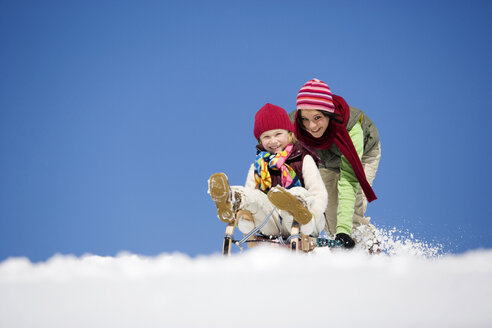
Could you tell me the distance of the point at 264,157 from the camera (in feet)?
10.6

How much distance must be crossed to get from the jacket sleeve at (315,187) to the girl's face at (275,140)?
6.9 inches

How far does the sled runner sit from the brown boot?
0.08m

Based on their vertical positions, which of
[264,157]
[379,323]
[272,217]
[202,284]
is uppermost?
[264,157]

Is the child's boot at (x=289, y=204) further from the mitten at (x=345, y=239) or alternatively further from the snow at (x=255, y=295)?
the mitten at (x=345, y=239)

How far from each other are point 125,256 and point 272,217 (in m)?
0.99

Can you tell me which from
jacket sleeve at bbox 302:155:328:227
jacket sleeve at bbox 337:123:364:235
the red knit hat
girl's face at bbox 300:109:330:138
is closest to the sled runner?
jacket sleeve at bbox 302:155:328:227

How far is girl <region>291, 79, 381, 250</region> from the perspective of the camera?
353cm

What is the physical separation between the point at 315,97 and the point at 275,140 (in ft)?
1.63

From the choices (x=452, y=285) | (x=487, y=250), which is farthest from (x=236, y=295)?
(x=487, y=250)

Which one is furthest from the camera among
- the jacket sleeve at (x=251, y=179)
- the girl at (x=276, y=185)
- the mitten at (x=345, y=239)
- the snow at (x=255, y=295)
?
the mitten at (x=345, y=239)

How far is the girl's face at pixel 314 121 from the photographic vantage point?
3.54 m

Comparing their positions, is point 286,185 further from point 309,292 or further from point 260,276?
point 309,292

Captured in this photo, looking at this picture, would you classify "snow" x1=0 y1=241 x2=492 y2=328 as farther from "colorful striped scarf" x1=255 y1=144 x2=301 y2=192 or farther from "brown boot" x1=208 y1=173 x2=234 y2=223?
"colorful striped scarf" x1=255 y1=144 x2=301 y2=192

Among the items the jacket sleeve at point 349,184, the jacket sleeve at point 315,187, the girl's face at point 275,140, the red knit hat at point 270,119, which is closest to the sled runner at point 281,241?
the jacket sleeve at point 315,187
